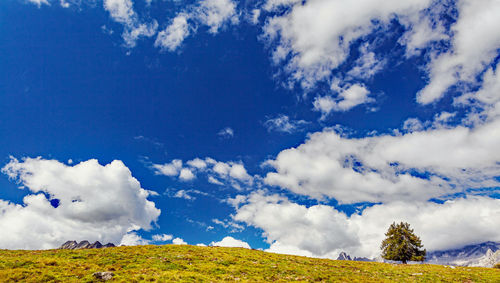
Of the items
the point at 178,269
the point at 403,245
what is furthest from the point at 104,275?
the point at 403,245

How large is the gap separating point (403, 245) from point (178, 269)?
2257 inches

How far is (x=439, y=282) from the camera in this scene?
104 feet

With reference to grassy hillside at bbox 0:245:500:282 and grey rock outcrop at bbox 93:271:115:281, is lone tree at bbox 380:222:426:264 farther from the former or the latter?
grey rock outcrop at bbox 93:271:115:281

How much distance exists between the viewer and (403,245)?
201ft

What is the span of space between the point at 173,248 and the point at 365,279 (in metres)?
28.0

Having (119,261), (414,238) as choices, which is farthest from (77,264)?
(414,238)

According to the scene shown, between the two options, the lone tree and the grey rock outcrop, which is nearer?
the grey rock outcrop

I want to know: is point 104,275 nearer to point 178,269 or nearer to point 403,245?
point 178,269

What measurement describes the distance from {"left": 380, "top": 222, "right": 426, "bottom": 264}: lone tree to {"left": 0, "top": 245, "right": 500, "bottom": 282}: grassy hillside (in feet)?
74.9

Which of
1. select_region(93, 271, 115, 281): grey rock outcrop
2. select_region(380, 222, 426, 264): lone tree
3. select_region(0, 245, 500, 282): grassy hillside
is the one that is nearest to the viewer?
select_region(93, 271, 115, 281): grey rock outcrop

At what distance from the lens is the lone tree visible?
61.0m

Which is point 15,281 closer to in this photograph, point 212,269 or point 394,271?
point 212,269

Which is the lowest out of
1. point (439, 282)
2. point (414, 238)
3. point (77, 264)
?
point (439, 282)

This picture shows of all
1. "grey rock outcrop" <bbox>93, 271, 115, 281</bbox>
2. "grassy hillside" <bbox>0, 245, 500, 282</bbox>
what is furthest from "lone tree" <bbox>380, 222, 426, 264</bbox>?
"grey rock outcrop" <bbox>93, 271, 115, 281</bbox>
